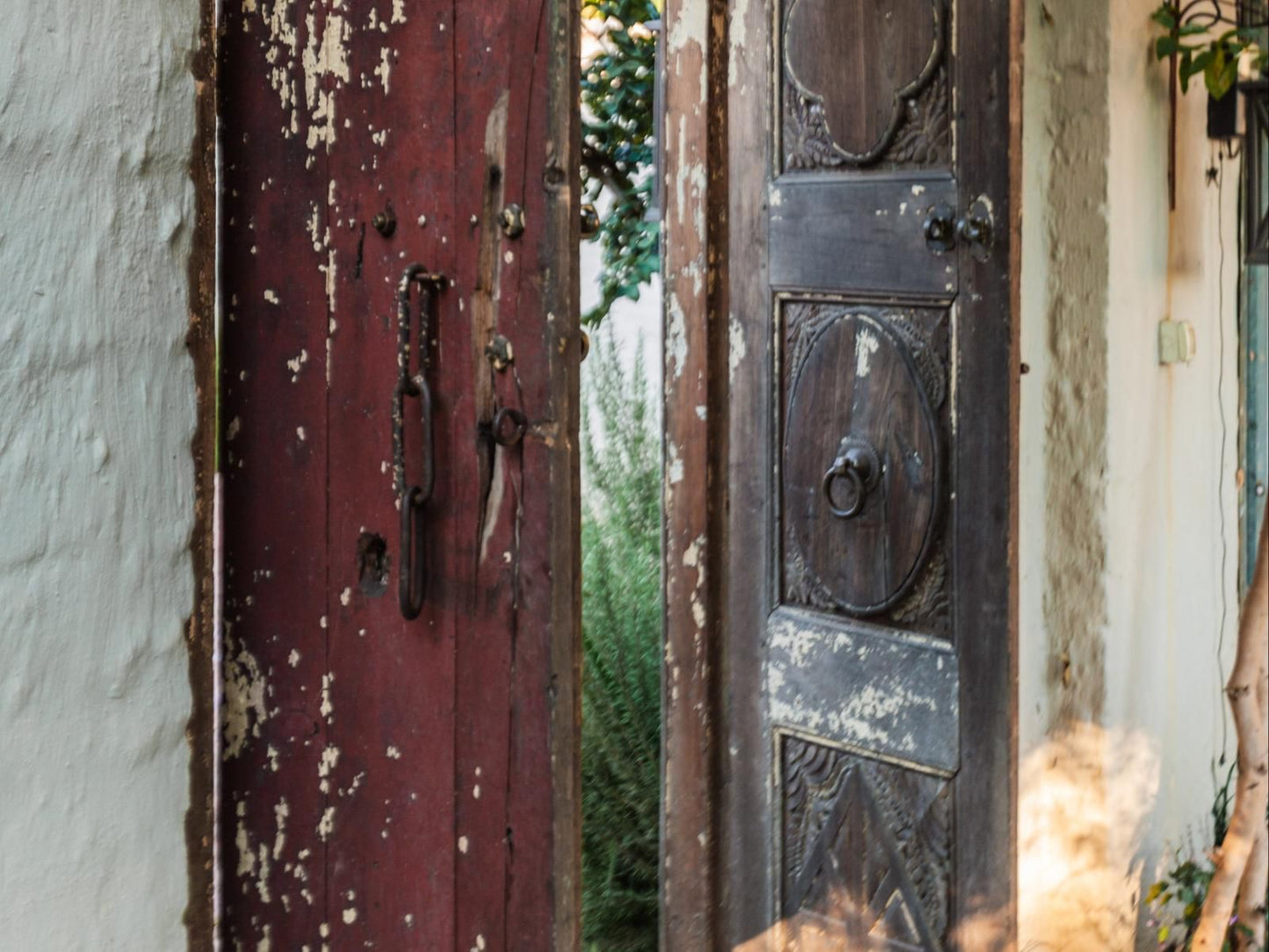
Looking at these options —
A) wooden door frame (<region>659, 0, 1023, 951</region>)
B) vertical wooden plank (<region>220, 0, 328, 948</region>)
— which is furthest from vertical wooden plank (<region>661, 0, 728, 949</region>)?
vertical wooden plank (<region>220, 0, 328, 948</region>)

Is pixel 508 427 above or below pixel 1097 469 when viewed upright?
above

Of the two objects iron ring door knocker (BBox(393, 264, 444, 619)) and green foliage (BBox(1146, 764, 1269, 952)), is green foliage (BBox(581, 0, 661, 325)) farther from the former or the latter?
iron ring door knocker (BBox(393, 264, 444, 619))

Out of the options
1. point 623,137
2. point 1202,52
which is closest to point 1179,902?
point 1202,52

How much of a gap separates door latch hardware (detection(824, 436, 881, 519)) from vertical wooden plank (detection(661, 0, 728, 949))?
32 centimetres

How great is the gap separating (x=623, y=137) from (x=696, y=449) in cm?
109

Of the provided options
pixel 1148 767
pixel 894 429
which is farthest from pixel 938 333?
pixel 1148 767

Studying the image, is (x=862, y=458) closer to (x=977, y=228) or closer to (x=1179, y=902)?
(x=977, y=228)

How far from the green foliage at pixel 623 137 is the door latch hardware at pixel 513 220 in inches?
87.5

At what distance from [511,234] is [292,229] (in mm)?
231

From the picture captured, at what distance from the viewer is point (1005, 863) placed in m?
2.57

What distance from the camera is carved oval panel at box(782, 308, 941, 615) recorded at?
2.68m

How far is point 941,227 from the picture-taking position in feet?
8.41

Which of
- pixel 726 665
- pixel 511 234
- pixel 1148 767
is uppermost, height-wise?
pixel 511 234

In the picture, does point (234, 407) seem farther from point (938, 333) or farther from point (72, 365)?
point (938, 333)
